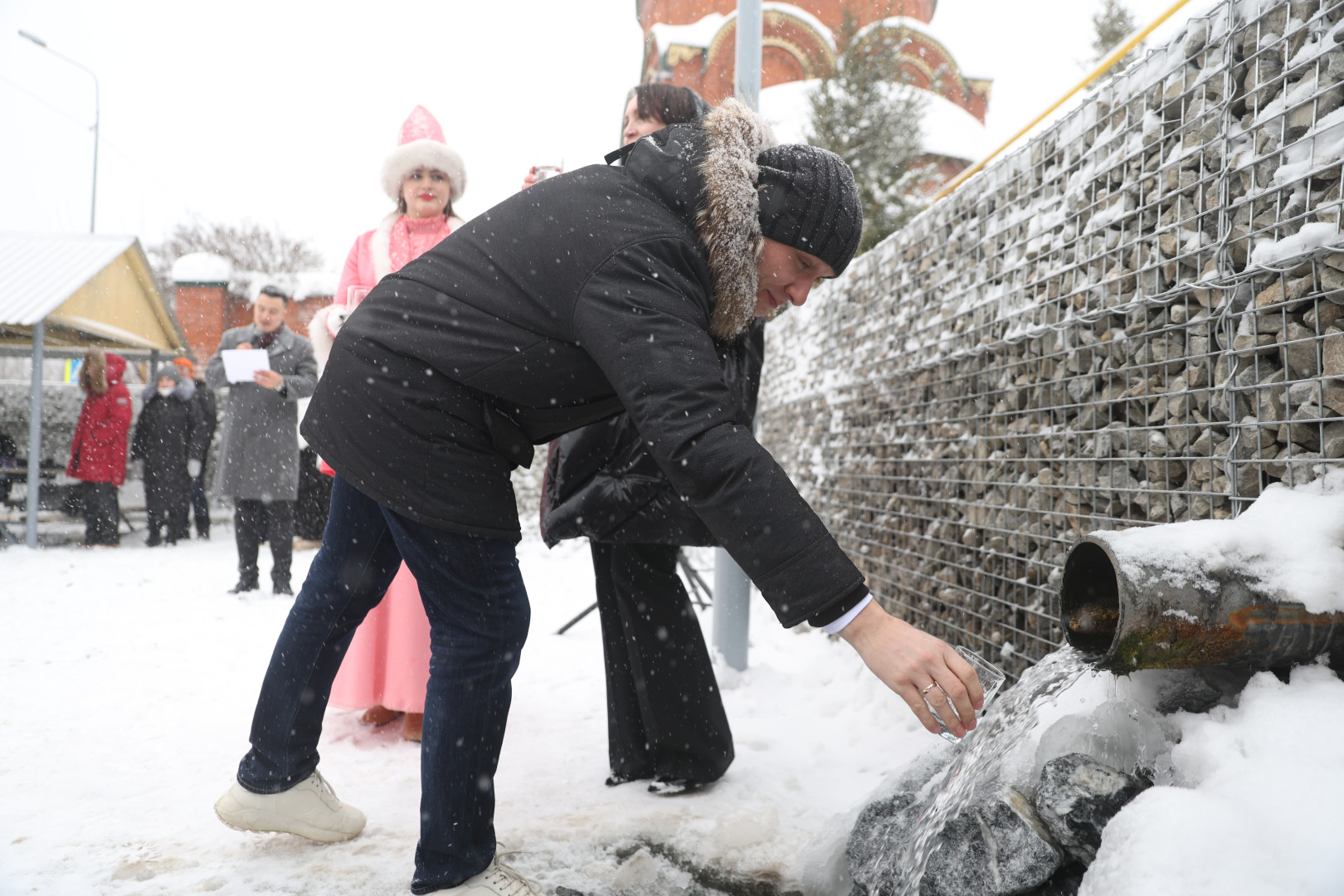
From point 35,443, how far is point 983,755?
9.48m

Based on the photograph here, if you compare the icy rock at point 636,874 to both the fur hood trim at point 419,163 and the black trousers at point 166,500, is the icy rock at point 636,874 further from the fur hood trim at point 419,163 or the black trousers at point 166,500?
the black trousers at point 166,500

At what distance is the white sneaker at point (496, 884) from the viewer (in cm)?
177

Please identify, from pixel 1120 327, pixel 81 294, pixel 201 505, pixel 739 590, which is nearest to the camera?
pixel 1120 327

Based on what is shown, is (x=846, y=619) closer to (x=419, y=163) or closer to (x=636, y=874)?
(x=636, y=874)

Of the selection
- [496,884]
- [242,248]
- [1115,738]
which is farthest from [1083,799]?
[242,248]

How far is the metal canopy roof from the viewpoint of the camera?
8750mm

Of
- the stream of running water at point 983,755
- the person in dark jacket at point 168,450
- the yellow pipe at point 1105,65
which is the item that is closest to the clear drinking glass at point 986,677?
the stream of running water at point 983,755

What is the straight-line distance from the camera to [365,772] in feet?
9.06

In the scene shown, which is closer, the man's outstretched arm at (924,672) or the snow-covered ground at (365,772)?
the man's outstretched arm at (924,672)

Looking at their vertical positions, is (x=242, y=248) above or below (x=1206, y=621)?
above

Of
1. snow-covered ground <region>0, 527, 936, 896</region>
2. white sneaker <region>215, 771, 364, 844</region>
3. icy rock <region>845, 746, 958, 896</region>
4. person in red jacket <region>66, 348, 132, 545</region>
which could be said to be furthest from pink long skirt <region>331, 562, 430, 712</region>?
person in red jacket <region>66, 348, 132, 545</region>

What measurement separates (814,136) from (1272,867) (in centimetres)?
1193

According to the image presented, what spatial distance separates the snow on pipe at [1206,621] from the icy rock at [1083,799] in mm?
187

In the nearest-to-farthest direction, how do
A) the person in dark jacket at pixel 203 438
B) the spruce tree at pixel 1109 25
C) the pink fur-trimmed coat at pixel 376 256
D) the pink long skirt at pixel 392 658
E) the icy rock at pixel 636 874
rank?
the icy rock at pixel 636 874 → the pink long skirt at pixel 392 658 → the pink fur-trimmed coat at pixel 376 256 → the person in dark jacket at pixel 203 438 → the spruce tree at pixel 1109 25
